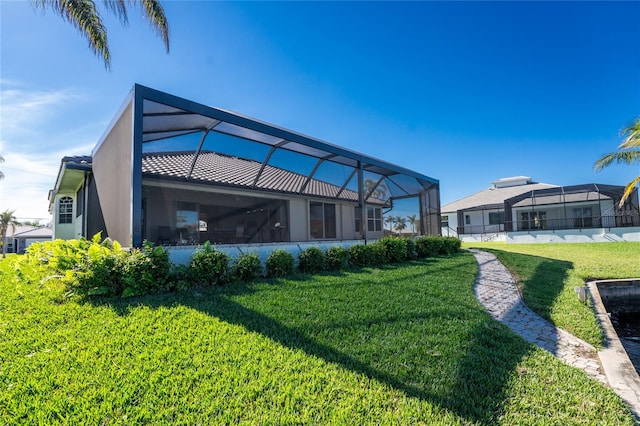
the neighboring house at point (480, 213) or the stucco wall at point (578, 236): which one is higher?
the neighboring house at point (480, 213)

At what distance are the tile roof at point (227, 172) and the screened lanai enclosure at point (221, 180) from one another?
0.11 feet

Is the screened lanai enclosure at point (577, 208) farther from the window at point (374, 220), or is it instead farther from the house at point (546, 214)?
the window at point (374, 220)

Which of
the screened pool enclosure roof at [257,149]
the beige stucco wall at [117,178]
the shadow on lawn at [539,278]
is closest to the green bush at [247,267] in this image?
the beige stucco wall at [117,178]

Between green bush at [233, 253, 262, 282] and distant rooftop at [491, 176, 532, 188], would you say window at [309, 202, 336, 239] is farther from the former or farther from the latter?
distant rooftop at [491, 176, 532, 188]

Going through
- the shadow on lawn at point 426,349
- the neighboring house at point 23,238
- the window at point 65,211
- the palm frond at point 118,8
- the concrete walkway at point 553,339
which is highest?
the palm frond at point 118,8

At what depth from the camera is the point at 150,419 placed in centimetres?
219

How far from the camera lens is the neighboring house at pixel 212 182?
646 centimetres

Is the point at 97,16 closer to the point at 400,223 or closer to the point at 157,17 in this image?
the point at 157,17

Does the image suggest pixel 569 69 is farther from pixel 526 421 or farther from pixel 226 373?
pixel 226 373

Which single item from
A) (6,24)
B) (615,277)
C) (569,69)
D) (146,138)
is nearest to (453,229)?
(569,69)

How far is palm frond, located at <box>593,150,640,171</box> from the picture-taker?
15.2 meters

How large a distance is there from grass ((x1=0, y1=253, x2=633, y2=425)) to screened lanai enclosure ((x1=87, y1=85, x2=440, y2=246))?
2.58 metres

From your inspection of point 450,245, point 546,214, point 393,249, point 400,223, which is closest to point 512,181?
point 546,214

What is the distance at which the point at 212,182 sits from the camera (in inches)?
373
